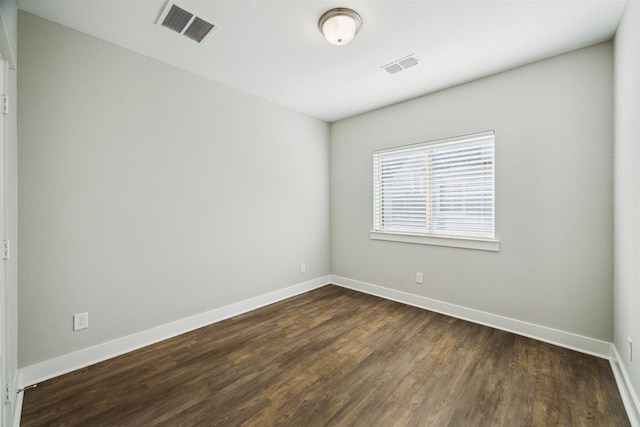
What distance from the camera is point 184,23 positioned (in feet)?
7.11

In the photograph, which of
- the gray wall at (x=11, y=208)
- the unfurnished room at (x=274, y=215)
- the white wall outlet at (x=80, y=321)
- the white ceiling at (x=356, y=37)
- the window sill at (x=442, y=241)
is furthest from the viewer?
the window sill at (x=442, y=241)

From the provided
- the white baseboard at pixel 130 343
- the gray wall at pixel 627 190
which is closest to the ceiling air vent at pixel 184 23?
the white baseboard at pixel 130 343

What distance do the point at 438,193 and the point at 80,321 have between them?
3.81 metres

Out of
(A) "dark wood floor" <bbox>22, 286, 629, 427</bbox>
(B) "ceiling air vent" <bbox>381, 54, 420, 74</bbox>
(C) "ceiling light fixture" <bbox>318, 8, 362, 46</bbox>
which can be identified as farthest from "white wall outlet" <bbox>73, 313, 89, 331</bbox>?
(B) "ceiling air vent" <bbox>381, 54, 420, 74</bbox>

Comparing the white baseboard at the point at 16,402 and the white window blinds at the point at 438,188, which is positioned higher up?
the white window blinds at the point at 438,188

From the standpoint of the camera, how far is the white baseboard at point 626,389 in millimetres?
1653

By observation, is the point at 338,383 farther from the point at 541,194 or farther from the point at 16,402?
the point at 541,194

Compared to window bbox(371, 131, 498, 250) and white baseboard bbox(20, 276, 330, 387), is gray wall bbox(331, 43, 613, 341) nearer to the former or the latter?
window bbox(371, 131, 498, 250)

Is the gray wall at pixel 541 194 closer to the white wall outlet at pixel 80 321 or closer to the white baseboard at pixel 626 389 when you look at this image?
the white baseboard at pixel 626 389

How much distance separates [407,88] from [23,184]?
3.70 meters

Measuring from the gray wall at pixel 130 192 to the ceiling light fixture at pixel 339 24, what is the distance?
5.18 feet

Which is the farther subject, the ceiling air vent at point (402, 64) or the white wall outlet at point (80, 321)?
the ceiling air vent at point (402, 64)

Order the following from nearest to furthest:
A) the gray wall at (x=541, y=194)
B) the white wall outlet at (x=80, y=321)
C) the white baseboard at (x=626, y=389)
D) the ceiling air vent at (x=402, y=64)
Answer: the white baseboard at (x=626, y=389) → the white wall outlet at (x=80, y=321) → the gray wall at (x=541, y=194) → the ceiling air vent at (x=402, y=64)

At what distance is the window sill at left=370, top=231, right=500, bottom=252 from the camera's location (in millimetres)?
2994
